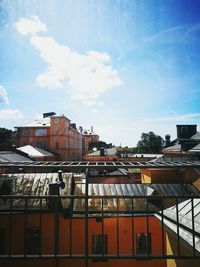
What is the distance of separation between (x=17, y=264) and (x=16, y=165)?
1015cm

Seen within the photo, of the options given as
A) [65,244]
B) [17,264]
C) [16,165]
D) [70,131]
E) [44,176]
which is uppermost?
[70,131]

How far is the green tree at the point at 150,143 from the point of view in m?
75.2

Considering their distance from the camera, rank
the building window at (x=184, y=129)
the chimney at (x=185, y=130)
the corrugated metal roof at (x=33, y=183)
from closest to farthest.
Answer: the corrugated metal roof at (x=33, y=183), the chimney at (x=185, y=130), the building window at (x=184, y=129)

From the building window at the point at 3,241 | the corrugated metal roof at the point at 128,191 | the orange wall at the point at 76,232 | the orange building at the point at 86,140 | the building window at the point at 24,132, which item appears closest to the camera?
the orange wall at the point at 76,232

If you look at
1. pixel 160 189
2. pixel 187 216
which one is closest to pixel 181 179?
pixel 160 189

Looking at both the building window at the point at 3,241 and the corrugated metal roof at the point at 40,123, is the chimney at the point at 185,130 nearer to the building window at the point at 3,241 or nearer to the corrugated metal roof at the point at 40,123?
the corrugated metal roof at the point at 40,123

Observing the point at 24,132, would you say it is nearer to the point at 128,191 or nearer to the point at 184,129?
the point at 184,129

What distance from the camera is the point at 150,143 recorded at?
252 ft

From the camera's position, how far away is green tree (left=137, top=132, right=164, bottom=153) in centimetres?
7525

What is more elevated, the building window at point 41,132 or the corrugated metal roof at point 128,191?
the building window at point 41,132

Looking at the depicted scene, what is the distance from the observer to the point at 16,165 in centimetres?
309

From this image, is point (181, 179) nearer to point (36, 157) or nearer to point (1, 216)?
point (1, 216)

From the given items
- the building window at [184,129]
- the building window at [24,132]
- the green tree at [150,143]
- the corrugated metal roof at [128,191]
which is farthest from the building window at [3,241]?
the green tree at [150,143]

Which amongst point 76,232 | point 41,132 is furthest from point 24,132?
point 76,232
